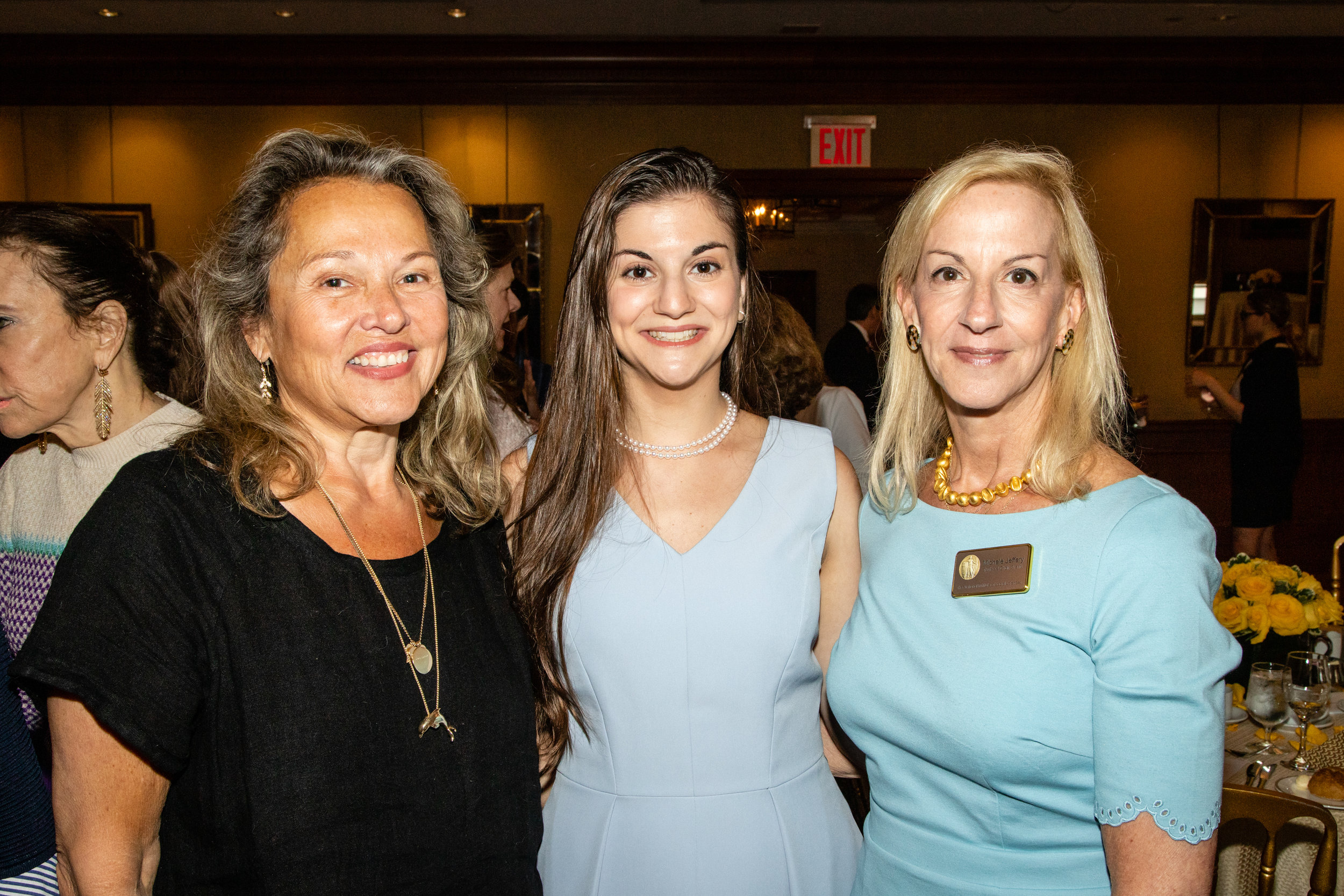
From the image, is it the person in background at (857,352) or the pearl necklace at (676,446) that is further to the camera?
the person in background at (857,352)

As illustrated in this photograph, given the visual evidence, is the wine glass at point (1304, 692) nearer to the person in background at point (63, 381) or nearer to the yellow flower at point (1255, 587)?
the yellow flower at point (1255, 587)

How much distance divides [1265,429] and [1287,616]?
13.7 feet

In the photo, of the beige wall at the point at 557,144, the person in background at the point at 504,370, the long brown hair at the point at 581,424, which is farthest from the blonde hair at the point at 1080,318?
the beige wall at the point at 557,144

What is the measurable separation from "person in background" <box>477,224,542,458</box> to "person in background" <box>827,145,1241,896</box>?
5.30 ft

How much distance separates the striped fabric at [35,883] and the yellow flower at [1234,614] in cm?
254

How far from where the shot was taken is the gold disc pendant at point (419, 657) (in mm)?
1405

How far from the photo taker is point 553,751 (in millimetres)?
1759

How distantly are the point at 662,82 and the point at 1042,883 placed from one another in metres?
6.28

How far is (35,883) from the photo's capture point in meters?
1.26

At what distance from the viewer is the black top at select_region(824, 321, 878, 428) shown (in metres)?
5.80

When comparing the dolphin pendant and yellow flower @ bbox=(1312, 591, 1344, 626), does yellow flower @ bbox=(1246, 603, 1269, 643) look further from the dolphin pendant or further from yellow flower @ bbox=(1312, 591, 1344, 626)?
the dolphin pendant

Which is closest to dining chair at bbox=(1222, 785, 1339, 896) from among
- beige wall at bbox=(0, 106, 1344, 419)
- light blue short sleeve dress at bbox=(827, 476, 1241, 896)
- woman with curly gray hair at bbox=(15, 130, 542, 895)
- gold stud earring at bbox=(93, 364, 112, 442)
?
light blue short sleeve dress at bbox=(827, 476, 1241, 896)

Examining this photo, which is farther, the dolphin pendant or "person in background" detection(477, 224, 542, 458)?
"person in background" detection(477, 224, 542, 458)

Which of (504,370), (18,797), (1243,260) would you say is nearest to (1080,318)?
(18,797)
